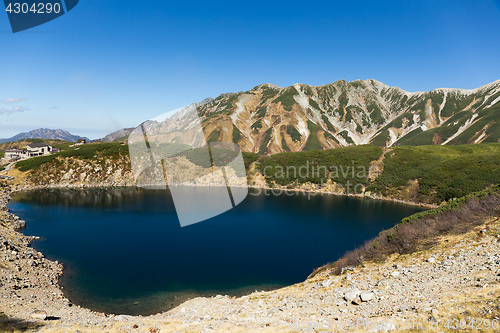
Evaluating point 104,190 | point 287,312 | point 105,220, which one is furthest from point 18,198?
point 287,312

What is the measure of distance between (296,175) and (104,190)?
62.5 metres

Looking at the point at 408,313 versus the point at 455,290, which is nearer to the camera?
the point at 408,313

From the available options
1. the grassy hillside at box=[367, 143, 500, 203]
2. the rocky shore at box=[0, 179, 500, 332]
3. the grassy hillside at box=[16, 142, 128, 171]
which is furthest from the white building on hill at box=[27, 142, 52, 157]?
the grassy hillside at box=[367, 143, 500, 203]

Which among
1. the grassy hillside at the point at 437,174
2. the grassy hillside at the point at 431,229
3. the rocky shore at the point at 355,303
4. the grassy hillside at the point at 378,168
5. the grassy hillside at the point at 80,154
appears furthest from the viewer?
the grassy hillside at the point at 80,154

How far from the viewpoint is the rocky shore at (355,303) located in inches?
385

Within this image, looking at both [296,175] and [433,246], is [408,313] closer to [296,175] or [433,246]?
[433,246]

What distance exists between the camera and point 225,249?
3256 centimetres

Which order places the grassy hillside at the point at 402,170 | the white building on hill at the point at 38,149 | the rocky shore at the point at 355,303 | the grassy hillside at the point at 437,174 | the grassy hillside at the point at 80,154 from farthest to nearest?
the white building on hill at the point at 38,149 < the grassy hillside at the point at 80,154 < the grassy hillside at the point at 402,170 < the grassy hillside at the point at 437,174 < the rocky shore at the point at 355,303

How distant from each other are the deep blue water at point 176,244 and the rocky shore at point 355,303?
378 centimetres

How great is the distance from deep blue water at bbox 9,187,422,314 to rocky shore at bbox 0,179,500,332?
3.78 metres

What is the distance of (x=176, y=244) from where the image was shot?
33906 mm

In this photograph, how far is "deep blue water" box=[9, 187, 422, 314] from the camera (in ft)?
76.3

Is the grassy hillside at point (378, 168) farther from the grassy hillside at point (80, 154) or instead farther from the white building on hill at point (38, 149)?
the white building on hill at point (38, 149)

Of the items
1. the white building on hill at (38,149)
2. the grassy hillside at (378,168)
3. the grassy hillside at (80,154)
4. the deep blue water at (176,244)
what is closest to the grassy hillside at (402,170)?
the grassy hillside at (378,168)
